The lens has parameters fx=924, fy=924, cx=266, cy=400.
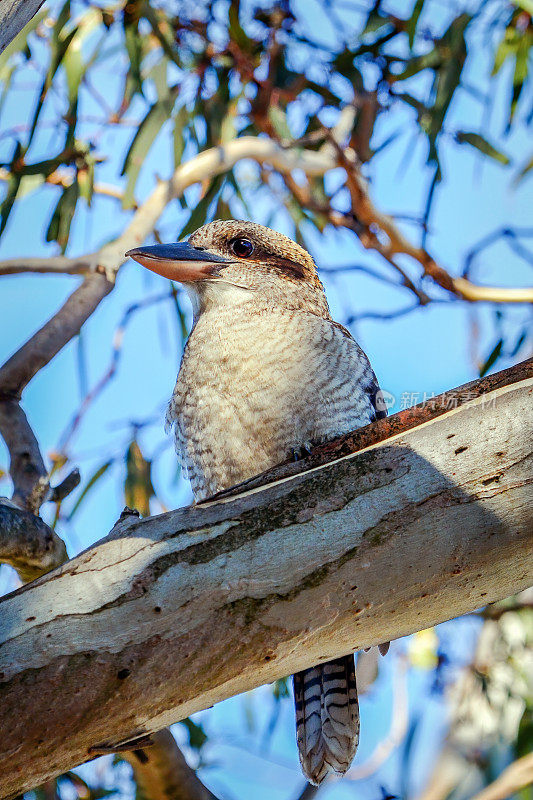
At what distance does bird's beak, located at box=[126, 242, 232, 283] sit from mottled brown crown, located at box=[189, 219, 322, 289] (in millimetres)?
54

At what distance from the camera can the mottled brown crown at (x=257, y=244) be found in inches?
90.2

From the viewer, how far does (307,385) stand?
1.90 m

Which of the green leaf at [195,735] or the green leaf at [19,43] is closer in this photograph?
the green leaf at [19,43]

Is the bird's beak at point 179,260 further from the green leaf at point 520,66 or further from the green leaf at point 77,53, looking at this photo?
the green leaf at point 520,66

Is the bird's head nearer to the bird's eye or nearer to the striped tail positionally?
the bird's eye

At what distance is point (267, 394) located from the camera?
6.21ft

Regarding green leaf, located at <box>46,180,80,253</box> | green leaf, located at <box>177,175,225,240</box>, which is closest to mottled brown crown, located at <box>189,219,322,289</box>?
green leaf, located at <box>177,175,225,240</box>

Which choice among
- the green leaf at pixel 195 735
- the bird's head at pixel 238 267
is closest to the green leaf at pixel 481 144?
the bird's head at pixel 238 267

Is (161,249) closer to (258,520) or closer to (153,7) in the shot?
(258,520)

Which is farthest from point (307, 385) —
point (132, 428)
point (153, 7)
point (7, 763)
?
point (153, 7)

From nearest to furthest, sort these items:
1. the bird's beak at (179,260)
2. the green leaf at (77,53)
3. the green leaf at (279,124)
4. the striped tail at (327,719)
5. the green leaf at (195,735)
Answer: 1. the striped tail at (327,719)
2. the bird's beak at (179,260)
3. the green leaf at (195,735)
4. the green leaf at (77,53)
5. the green leaf at (279,124)

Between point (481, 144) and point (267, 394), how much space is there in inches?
65.7

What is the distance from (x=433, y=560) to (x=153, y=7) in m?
2.42

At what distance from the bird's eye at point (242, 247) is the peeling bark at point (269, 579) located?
1060 mm
